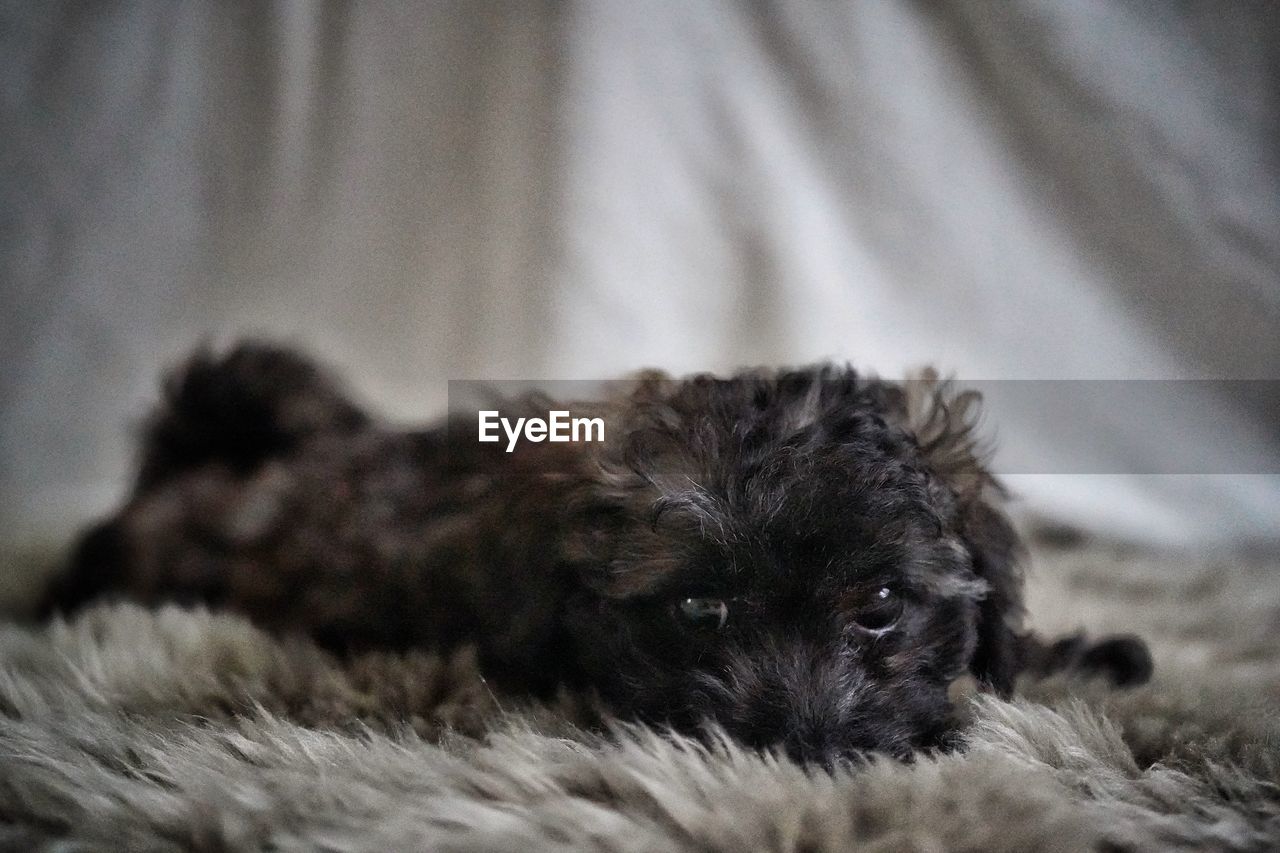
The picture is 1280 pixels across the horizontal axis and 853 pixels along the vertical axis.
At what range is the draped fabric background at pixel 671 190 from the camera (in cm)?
137

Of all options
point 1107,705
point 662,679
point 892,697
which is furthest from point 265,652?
point 1107,705

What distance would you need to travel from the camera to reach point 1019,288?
4.71ft

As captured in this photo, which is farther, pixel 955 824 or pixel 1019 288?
pixel 1019 288

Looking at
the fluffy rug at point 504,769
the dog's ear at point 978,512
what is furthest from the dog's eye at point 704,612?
the dog's ear at point 978,512

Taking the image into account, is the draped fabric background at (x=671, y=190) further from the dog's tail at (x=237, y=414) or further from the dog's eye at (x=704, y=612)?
the dog's eye at (x=704, y=612)

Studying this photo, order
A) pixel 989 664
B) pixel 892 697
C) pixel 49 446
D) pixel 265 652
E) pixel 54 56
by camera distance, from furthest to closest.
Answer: pixel 49 446 → pixel 54 56 → pixel 265 652 → pixel 989 664 → pixel 892 697

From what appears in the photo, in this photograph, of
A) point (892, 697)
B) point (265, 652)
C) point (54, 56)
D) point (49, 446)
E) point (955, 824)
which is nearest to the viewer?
point (955, 824)

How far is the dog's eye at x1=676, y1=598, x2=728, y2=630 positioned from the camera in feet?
2.86

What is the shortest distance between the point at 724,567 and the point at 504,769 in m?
0.26

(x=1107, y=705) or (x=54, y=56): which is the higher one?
(x=54, y=56)

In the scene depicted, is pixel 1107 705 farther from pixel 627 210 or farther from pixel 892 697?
pixel 627 210

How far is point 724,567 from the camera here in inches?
33.8

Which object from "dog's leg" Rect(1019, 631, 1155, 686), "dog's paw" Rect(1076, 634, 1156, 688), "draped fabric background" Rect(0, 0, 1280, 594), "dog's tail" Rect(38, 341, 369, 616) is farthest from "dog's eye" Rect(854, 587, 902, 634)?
"dog's tail" Rect(38, 341, 369, 616)

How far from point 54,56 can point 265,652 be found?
972mm
